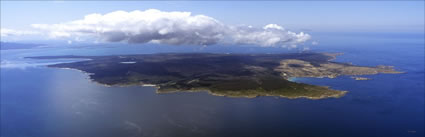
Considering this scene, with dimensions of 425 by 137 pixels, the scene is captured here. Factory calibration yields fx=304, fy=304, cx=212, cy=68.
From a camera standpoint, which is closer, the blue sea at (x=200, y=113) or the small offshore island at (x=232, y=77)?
the blue sea at (x=200, y=113)

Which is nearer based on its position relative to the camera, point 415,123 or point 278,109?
point 415,123

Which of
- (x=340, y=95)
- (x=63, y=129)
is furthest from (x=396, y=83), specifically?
(x=63, y=129)

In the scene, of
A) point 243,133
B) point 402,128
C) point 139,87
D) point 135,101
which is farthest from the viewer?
→ point 139,87

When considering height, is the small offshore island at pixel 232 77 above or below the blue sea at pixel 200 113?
above

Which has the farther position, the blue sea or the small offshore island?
the small offshore island

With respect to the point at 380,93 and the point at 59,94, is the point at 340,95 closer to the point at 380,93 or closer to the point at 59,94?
the point at 380,93

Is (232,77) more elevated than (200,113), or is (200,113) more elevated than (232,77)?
(232,77)

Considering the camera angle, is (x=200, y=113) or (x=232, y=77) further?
(x=232, y=77)

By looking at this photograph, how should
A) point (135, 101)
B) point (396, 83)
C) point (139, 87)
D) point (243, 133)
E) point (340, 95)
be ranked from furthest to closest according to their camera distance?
point (396, 83) < point (139, 87) < point (340, 95) < point (135, 101) < point (243, 133)

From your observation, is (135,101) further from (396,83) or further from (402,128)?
(396,83)

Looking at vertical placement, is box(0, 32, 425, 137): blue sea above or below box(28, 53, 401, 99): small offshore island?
below
